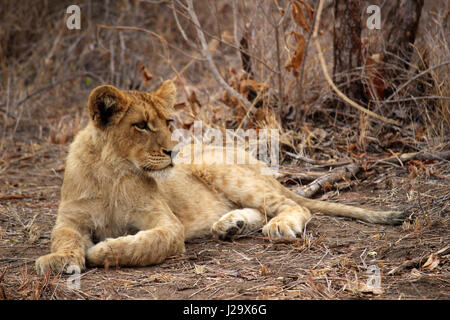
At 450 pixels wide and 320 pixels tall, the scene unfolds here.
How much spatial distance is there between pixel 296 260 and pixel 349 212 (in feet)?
3.16

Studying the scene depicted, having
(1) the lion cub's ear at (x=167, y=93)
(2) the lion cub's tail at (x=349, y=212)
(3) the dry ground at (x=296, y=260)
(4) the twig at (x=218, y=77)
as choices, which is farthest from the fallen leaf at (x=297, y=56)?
(1) the lion cub's ear at (x=167, y=93)

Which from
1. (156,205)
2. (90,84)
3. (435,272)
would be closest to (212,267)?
(156,205)

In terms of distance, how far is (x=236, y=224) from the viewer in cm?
361

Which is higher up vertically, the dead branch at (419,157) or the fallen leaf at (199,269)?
the dead branch at (419,157)

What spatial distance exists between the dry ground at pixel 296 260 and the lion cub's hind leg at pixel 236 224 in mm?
77

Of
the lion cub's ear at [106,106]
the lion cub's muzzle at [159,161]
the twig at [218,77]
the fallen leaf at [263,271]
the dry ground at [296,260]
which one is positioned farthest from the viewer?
the twig at [218,77]

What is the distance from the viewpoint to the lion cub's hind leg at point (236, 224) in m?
3.58

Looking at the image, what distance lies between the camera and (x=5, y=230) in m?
3.77

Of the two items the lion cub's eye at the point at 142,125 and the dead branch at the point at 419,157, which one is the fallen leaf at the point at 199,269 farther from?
the dead branch at the point at 419,157

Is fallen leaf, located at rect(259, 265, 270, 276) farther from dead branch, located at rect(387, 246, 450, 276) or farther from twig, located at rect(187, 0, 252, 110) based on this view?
twig, located at rect(187, 0, 252, 110)

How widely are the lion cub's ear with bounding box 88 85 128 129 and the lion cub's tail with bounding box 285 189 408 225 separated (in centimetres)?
166

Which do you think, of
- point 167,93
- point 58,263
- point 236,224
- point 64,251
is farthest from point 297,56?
point 58,263

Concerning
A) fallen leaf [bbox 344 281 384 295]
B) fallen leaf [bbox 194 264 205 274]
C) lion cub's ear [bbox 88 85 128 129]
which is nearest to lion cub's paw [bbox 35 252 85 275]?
fallen leaf [bbox 194 264 205 274]

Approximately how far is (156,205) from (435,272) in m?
1.69
